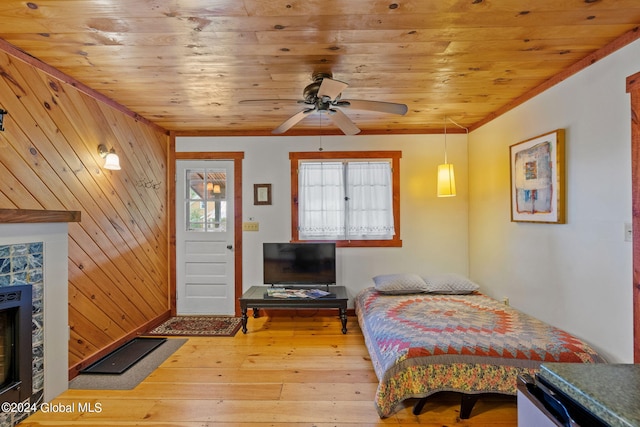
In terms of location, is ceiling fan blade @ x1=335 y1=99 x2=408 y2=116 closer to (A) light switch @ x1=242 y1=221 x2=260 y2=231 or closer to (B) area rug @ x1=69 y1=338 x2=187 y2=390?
(A) light switch @ x1=242 y1=221 x2=260 y2=231

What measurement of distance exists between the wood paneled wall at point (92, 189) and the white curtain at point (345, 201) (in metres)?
1.78

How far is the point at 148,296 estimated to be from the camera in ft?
12.0

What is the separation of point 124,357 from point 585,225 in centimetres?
387

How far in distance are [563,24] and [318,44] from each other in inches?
55.4

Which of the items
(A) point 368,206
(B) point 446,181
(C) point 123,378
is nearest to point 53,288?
(C) point 123,378

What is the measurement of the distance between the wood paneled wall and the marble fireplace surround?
0.74 feet

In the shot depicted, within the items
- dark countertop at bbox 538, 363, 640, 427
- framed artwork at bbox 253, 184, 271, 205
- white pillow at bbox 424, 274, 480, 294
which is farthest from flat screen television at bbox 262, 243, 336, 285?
dark countertop at bbox 538, 363, 640, 427

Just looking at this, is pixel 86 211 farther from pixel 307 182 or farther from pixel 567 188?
pixel 567 188

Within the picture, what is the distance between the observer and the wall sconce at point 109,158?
2.85 m

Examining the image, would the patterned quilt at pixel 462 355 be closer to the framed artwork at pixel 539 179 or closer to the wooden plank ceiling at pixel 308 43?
the framed artwork at pixel 539 179

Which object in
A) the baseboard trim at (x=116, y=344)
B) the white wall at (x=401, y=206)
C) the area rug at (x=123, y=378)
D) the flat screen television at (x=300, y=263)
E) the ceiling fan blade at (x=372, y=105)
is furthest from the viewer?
the white wall at (x=401, y=206)

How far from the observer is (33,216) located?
1979 millimetres

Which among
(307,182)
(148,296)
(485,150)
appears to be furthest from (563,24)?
(148,296)

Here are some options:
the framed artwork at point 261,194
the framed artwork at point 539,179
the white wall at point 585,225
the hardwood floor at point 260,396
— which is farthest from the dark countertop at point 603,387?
the framed artwork at point 261,194
